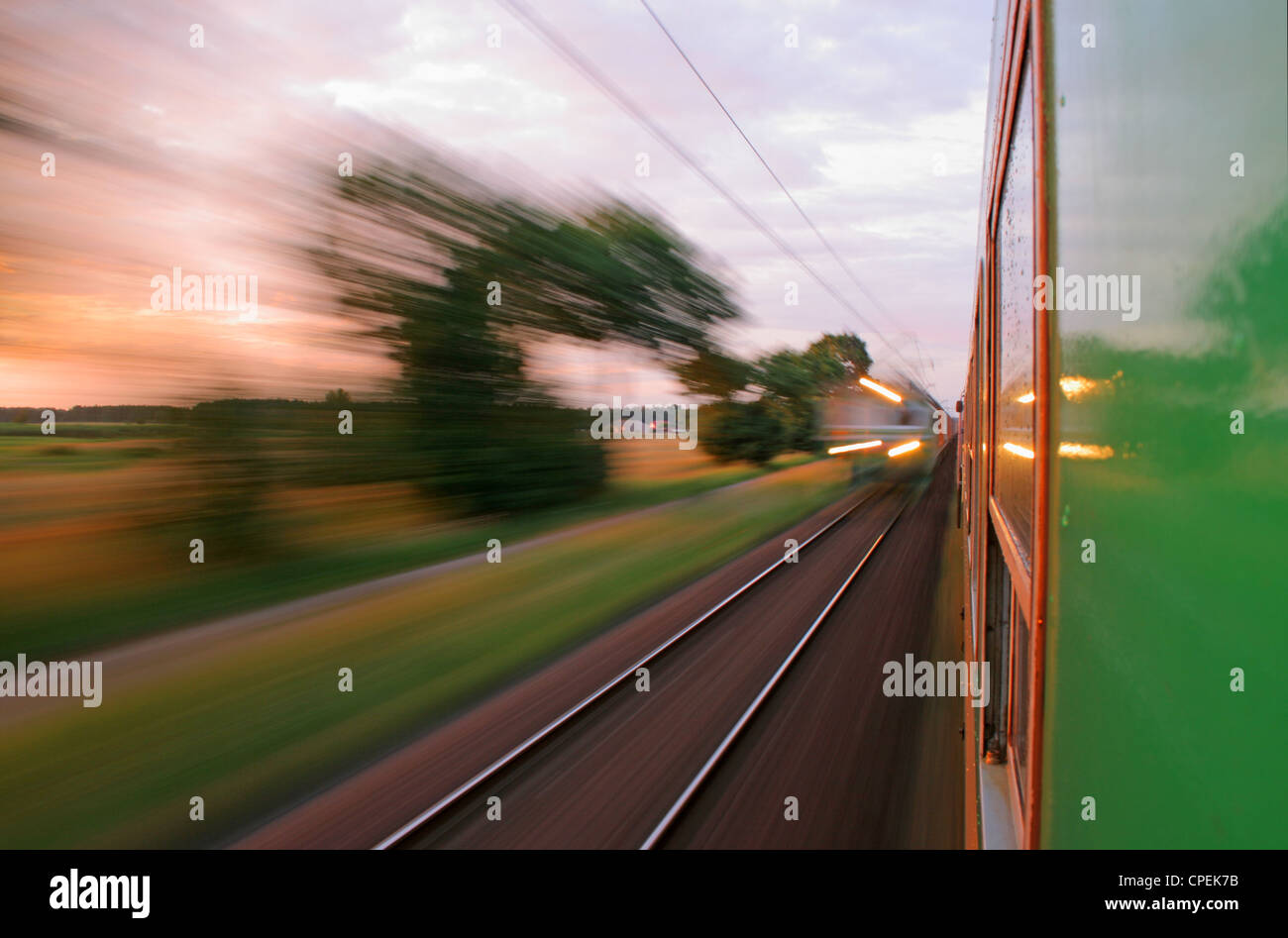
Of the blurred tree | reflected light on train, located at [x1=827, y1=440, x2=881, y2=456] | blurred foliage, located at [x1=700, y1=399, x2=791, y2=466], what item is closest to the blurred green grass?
the blurred tree

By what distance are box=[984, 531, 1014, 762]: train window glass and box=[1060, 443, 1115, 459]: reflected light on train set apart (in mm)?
2276

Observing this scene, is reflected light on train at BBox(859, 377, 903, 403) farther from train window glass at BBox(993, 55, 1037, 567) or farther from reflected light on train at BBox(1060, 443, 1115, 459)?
reflected light on train at BBox(1060, 443, 1115, 459)

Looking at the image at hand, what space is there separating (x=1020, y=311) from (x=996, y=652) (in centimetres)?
198

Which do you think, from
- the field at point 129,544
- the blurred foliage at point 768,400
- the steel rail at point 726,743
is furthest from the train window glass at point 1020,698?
the blurred foliage at point 768,400

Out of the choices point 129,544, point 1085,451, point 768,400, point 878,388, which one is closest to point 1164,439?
point 1085,451

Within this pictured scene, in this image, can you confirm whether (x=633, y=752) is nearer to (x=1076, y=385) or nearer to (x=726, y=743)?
(x=726, y=743)

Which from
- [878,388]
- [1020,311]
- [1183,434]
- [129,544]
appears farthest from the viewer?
[878,388]

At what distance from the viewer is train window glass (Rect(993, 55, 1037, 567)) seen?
165cm

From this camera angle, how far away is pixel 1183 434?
0.61 m

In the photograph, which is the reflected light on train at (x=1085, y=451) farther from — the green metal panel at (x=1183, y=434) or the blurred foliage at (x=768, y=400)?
the blurred foliage at (x=768, y=400)

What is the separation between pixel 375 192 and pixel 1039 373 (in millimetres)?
9185

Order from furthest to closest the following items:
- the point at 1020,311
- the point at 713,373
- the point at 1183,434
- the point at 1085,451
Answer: the point at 713,373, the point at 1020,311, the point at 1085,451, the point at 1183,434
